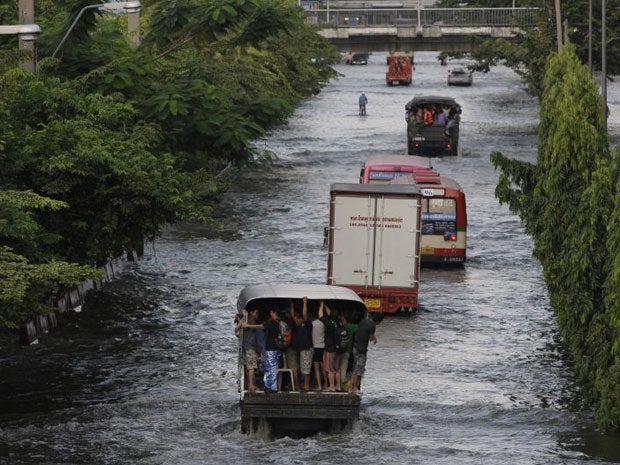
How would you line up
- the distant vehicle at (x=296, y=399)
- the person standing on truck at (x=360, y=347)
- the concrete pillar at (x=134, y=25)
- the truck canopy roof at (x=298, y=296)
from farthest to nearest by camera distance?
the concrete pillar at (x=134, y=25), the truck canopy roof at (x=298, y=296), the person standing on truck at (x=360, y=347), the distant vehicle at (x=296, y=399)

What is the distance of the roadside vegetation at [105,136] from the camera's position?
2720 cm

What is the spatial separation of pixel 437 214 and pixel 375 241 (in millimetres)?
7303

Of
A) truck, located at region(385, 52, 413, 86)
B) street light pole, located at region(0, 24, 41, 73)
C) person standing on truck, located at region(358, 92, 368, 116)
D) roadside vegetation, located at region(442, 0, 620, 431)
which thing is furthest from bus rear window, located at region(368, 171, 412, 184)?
truck, located at region(385, 52, 413, 86)

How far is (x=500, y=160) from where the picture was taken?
120ft

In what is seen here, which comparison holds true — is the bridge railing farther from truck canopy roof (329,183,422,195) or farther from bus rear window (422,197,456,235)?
truck canopy roof (329,183,422,195)

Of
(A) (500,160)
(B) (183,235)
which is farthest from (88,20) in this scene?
(B) (183,235)

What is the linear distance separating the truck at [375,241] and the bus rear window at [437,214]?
21.9 feet

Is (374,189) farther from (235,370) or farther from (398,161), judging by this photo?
(398,161)

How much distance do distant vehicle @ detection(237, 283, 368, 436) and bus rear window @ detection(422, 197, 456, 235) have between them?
17.1 metres

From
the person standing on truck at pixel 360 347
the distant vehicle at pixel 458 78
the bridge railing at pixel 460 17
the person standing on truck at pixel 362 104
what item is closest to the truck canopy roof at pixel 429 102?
the bridge railing at pixel 460 17

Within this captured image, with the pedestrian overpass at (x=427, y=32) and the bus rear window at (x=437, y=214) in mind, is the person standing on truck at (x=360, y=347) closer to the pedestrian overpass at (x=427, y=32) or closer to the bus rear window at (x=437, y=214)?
the bus rear window at (x=437, y=214)

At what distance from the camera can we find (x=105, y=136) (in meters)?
32.2

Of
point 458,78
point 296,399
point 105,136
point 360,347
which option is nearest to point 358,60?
point 458,78

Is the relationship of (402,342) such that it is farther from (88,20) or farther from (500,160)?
(88,20)
